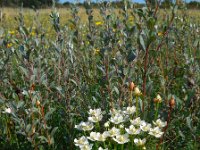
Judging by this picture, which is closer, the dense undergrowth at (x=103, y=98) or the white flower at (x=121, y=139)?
the white flower at (x=121, y=139)

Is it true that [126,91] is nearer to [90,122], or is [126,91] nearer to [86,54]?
[90,122]

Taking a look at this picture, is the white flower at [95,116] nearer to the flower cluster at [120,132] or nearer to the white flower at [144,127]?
the flower cluster at [120,132]

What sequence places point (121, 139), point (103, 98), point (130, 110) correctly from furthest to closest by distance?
point (103, 98) → point (130, 110) → point (121, 139)

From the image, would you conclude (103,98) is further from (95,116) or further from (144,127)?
(144,127)

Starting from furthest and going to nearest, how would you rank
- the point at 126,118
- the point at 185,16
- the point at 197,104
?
the point at 185,16
the point at 197,104
the point at 126,118

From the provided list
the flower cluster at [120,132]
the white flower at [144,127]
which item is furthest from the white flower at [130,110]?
the white flower at [144,127]

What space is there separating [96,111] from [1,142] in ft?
2.43

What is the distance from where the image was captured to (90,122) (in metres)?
2.11

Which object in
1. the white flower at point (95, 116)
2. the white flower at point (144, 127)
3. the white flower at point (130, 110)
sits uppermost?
the white flower at point (130, 110)

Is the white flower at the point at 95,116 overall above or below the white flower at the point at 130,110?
below

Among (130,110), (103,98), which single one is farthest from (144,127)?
(103,98)

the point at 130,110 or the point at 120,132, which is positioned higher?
the point at 130,110

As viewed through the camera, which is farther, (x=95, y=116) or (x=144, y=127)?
(x=95, y=116)

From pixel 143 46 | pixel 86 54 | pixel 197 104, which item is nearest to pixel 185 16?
pixel 86 54
